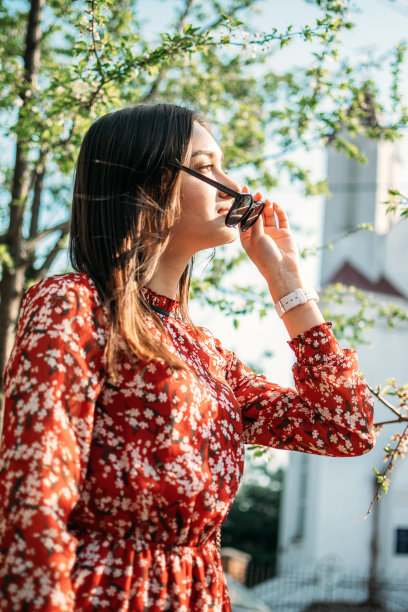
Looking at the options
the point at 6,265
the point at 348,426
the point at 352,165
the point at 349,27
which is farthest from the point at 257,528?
the point at 348,426

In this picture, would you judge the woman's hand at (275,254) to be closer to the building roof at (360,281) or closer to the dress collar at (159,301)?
the dress collar at (159,301)

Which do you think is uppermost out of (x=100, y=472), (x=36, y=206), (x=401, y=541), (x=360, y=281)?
(x=360, y=281)

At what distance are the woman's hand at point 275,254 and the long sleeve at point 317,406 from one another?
0.20m

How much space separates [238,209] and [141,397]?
692 millimetres

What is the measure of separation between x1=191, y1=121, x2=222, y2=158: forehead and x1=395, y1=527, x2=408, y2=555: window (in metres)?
18.6

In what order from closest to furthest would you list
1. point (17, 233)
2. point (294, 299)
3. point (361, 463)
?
point (294, 299), point (17, 233), point (361, 463)

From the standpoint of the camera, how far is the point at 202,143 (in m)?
2.13

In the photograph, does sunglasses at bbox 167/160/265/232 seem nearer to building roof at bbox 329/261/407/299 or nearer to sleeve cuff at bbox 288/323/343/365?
sleeve cuff at bbox 288/323/343/365

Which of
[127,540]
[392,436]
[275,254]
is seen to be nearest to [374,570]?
[392,436]

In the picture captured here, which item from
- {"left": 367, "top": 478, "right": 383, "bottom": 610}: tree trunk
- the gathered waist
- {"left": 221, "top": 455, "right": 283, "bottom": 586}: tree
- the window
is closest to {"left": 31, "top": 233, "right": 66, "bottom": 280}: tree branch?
the gathered waist

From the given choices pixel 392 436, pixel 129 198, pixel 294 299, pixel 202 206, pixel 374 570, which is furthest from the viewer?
pixel 374 570

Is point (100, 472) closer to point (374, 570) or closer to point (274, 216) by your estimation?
point (274, 216)

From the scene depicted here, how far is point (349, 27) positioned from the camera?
471cm

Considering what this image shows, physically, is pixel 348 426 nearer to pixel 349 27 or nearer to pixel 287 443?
pixel 287 443
